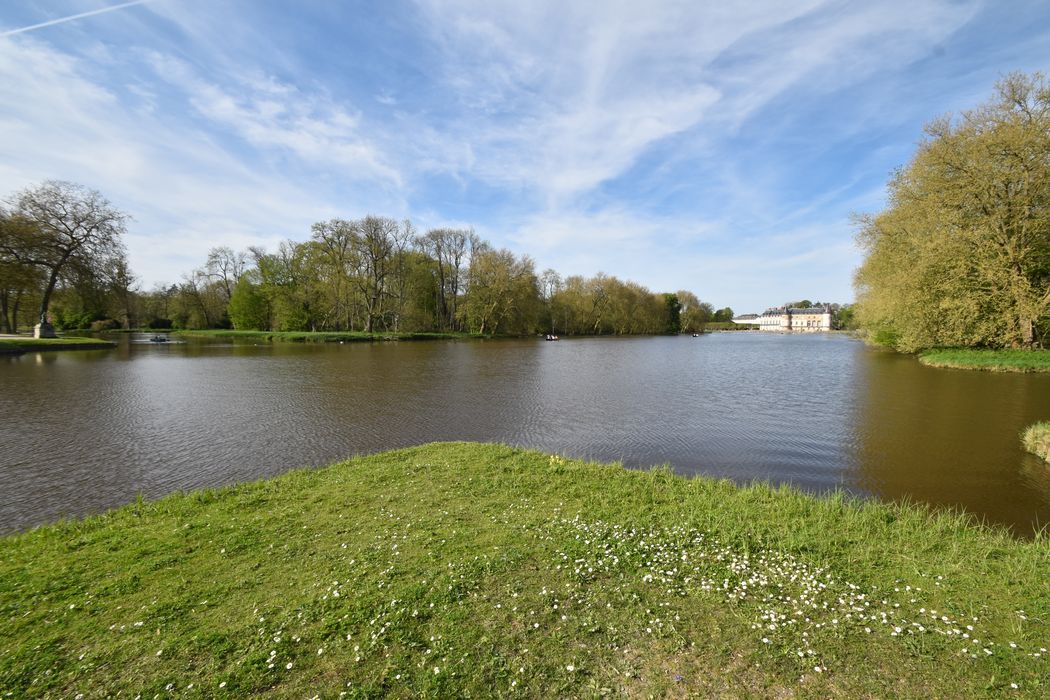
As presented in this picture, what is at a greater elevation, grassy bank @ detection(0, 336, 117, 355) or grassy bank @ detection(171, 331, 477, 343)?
grassy bank @ detection(171, 331, 477, 343)

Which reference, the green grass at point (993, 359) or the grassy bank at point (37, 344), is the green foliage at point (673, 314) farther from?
the grassy bank at point (37, 344)

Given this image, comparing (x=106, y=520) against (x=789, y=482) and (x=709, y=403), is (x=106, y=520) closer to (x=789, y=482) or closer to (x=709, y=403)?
(x=789, y=482)

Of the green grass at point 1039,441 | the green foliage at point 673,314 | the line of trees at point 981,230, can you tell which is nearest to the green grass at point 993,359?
the line of trees at point 981,230

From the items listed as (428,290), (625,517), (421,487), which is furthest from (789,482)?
(428,290)

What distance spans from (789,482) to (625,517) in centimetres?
528

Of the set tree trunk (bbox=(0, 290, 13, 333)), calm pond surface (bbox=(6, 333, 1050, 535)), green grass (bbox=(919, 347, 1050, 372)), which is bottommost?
calm pond surface (bbox=(6, 333, 1050, 535))

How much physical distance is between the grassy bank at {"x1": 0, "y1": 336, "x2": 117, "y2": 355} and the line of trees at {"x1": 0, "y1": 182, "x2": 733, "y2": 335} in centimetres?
386

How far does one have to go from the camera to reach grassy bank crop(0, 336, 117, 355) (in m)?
35.9

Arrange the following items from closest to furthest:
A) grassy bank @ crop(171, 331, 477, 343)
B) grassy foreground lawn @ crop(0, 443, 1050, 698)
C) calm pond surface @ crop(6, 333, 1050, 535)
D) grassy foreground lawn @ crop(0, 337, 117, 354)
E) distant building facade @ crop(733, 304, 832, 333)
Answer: grassy foreground lawn @ crop(0, 443, 1050, 698) < calm pond surface @ crop(6, 333, 1050, 535) < grassy foreground lawn @ crop(0, 337, 117, 354) < grassy bank @ crop(171, 331, 477, 343) < distant building facade @ crop(733, 304, 832, 333)

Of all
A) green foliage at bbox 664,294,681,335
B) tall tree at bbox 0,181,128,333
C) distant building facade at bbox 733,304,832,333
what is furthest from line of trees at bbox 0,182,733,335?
distant building facade at bbox 733,304,832,333

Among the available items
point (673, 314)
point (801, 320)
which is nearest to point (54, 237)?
point (673, 314)

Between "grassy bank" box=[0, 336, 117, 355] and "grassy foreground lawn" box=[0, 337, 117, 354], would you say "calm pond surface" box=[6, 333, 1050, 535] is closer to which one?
"grassy bank" box=[0, 336, 117, 355]

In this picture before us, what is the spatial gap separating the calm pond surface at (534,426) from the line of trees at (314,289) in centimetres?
2279

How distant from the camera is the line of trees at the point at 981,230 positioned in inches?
1070
